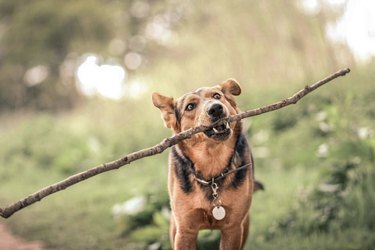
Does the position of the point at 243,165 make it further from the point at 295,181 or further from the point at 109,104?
the point at 109,104

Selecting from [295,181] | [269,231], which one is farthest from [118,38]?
[269,231]

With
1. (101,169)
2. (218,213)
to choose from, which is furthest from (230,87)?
(101,169)

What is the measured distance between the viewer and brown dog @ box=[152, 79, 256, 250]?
12.5ft

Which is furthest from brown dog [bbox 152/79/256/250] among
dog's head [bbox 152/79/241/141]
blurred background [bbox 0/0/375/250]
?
blurred background [bbox 0/0/375/250]

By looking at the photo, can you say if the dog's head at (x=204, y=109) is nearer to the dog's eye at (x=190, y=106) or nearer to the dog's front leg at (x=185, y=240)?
the dog's eye at (x=190, y=106)

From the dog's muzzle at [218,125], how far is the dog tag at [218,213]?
0.47 meters

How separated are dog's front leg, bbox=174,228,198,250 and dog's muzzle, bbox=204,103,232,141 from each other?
0.69 metres

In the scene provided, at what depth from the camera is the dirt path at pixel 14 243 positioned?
574 centimetres

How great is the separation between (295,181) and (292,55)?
182 inches

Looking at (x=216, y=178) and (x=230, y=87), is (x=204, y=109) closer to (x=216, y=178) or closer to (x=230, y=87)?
(x=216, y=178)

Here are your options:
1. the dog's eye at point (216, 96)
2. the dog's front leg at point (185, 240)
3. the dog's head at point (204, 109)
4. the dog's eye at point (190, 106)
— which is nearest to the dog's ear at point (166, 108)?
the dog's head at point (204, 109)

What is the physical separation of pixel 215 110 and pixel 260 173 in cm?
541

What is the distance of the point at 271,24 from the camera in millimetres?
11430

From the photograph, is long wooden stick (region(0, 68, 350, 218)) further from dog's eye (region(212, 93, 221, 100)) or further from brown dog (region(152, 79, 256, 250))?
dog's eye (region(212, 93, 221, 100))
